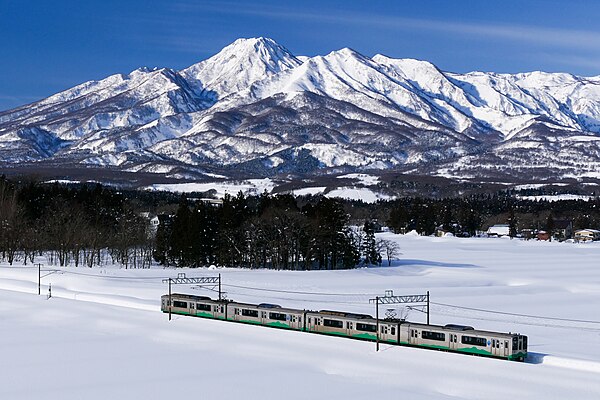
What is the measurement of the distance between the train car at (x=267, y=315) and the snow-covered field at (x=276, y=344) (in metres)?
0.63

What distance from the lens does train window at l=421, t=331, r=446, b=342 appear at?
1416 inches

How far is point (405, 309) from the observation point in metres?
50.2

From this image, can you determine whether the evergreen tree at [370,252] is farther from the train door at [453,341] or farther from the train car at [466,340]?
the train door at [453,341]

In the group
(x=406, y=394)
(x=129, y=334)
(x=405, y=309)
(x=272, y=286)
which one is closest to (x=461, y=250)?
(x=272, y=286)

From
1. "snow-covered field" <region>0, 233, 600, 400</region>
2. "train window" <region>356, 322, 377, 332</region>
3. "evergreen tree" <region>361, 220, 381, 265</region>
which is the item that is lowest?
"snow-covered field" <region>0, 233, 600, 400</region>

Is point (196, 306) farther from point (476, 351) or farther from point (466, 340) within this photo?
point (476, 351)

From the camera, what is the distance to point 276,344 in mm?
39344

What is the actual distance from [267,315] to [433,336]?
11377 mm

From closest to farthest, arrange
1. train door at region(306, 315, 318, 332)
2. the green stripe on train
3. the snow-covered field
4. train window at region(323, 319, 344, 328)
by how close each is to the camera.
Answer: the snow-covered field, the green stripe on train, train window at region(323, 319, 344, 328), train door at region(306, 315, 318, 332)

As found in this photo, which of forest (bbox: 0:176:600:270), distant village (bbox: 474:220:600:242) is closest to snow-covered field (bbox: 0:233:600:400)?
forest (bbox: 0:176:600:270)

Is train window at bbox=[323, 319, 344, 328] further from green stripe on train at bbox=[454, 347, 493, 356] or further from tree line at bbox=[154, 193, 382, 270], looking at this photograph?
tree line at bbox=[154, 193, 382, 270]

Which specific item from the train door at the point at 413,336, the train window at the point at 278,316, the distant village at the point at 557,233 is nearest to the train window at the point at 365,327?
the train door at the point at 413,336

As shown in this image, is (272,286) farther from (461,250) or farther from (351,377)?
(461,250)

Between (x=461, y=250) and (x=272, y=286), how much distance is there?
5592 cm
